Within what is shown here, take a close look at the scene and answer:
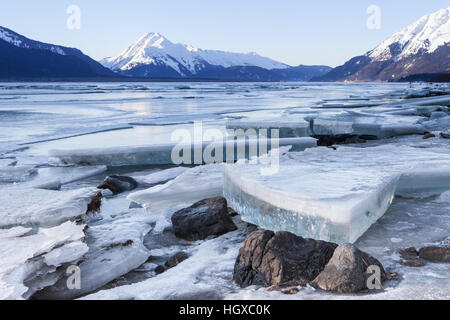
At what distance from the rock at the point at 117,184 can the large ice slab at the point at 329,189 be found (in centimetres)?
119

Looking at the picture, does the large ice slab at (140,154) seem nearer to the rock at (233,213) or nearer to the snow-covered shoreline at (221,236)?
the snow-covered shoreline at (221,236)

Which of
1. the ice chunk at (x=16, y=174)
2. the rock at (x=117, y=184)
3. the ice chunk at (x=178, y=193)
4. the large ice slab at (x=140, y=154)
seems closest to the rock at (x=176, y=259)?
the ice chunk at (x=178, y=193)

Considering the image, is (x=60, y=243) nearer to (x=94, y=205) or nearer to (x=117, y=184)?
(x=94, y=205)

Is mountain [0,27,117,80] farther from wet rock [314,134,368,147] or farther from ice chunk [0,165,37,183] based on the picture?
ice chunk [0,165,37,183]

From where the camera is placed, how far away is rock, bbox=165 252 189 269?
217 centimetres

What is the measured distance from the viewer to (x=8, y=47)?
132m

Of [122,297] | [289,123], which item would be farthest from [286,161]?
[289,123]

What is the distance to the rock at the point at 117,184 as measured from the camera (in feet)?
12.3

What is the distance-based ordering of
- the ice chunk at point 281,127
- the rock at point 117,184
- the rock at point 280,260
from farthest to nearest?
the ice chunk at point 281,127, the rock at point 117,184, the rock at point 280,260

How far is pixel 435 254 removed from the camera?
1.96 m

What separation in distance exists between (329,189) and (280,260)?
0.78 meters

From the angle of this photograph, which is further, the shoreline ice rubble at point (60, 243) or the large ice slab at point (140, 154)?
the large ice slab at point (140, 154)

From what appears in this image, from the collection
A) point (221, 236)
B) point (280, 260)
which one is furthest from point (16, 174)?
point (280, 260)

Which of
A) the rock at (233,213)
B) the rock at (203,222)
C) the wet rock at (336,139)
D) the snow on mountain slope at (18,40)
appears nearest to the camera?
the rock at (203,222)
